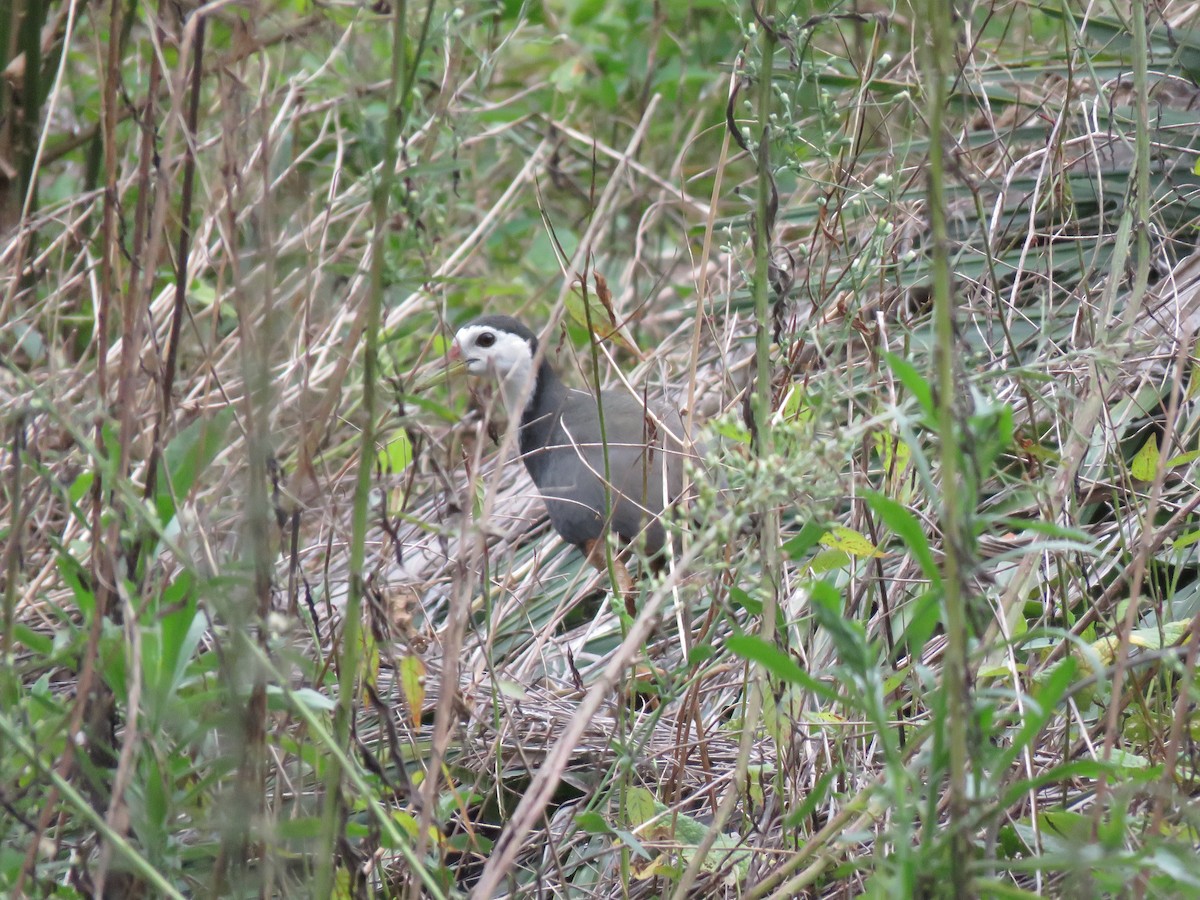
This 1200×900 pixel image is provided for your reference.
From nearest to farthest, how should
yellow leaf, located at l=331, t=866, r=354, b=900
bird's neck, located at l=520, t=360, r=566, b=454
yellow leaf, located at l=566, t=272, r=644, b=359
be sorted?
yellow leaf, located at l=331, t=866, r=354, b=900 → yellow leaf, located at l=566, t=272, r=644, b=359 → bird's neck, located at l=520, t=360, r=566, b=454

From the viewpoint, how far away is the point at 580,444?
319cm

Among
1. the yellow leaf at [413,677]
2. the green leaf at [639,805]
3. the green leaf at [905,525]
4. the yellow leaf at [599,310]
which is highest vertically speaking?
the green leaf at [905,525]

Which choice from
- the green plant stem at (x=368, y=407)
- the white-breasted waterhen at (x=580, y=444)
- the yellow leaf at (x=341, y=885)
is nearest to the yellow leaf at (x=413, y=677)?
the yellow leaf at (x=341, y=885)

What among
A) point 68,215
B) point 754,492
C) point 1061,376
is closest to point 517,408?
point 754,492

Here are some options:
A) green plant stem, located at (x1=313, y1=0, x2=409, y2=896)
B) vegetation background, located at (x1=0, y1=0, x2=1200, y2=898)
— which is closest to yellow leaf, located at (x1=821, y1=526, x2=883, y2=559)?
vegetation background, located at (x1=0, y1=0, x2=1200, y2=898)

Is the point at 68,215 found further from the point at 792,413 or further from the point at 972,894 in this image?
the point at 972,894

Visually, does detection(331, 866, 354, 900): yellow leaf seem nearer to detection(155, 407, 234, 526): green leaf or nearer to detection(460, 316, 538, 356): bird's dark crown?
detection(155, 407, 234, 526): green leaf

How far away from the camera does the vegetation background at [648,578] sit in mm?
1192

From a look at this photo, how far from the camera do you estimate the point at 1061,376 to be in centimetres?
219

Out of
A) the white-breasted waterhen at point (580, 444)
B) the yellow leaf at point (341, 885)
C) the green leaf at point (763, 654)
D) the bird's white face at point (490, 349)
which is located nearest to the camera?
the green leaf at point (763, 654)

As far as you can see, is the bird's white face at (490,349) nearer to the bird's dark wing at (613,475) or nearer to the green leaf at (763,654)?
the bird's dark wing at (613,475)

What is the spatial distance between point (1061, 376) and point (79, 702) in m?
1.69

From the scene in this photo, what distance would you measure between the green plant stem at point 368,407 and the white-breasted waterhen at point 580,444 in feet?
4.26

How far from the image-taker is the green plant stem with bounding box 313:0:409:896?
115 cm
